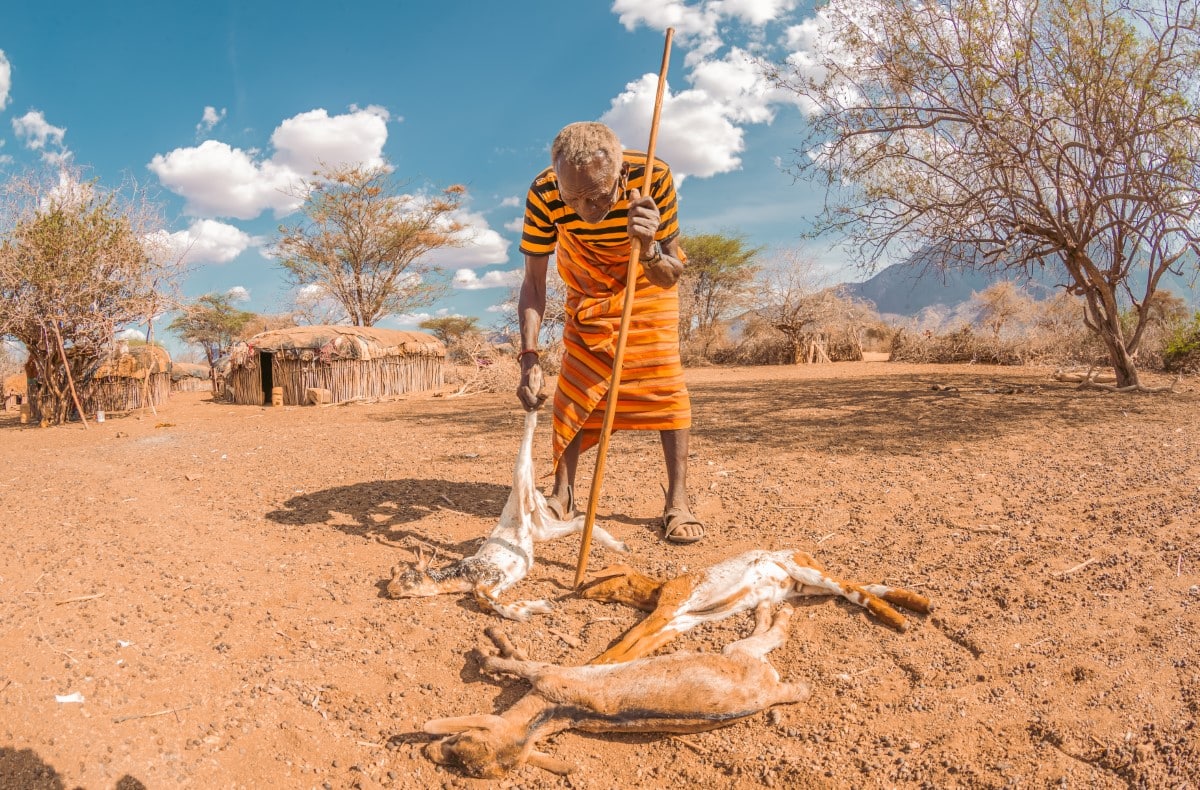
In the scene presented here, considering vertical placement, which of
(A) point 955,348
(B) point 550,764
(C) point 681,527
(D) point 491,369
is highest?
(A) point 955,348

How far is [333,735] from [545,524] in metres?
1.35

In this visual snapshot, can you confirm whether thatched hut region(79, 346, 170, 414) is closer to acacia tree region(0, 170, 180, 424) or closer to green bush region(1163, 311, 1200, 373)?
acacia tree region(0, 170, 180, 424)

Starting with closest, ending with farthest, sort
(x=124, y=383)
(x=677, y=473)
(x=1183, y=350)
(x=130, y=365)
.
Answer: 1. (x=677, y=473)
2. (x=1183, y=350)
3. (x=130, y=365)
4. (x=124, y=383)

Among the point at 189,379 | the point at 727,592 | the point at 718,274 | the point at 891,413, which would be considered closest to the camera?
the point at 727,592

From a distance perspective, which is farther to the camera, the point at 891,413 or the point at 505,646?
the point at 891,413

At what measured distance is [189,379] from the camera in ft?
71.7

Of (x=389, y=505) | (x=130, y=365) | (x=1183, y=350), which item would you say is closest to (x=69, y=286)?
(x=130, y=365)

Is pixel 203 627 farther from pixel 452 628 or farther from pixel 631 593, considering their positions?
pixel 631 593

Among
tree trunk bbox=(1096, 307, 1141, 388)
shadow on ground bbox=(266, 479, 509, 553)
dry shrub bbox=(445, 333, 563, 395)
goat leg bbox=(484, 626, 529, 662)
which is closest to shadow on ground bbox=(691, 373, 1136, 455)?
tree trunk bbox=(1096, 307, 1141, 388)

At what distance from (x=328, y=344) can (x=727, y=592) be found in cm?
1352

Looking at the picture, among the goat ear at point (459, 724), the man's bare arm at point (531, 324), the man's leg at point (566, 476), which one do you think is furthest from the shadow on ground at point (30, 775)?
the man's leg at point (566, 476)

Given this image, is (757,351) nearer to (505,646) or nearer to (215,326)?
(505,646)

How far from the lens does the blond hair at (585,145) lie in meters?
2.55

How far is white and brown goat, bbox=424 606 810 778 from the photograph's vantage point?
1.73m
